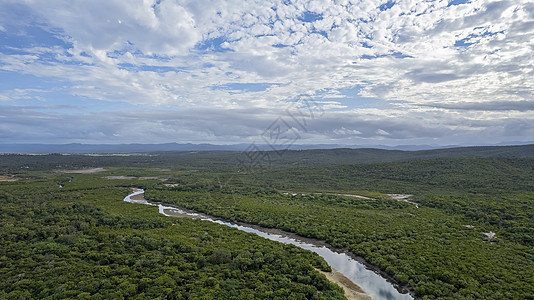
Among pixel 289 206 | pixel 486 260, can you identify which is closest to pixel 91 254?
pixel 289 206

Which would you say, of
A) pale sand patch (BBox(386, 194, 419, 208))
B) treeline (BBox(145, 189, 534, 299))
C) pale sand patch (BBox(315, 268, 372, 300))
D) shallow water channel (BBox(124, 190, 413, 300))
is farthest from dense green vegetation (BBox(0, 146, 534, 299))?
pale sand patch (BBox(386, 194, 419, 208))

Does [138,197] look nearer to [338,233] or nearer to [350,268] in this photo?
[338,233]

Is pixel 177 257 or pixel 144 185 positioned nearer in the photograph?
pixel 177 257

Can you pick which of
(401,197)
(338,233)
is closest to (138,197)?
(338,233)

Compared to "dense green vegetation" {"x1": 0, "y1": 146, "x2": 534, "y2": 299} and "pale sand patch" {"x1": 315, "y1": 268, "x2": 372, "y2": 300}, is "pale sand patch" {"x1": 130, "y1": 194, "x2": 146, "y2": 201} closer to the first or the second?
"dense green vegetation" {"x1": 0, "y1": 146, "x2": 534, "y2": 299}

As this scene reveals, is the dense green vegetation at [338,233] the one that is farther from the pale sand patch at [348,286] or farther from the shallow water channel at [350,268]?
the pale sand patch at [348,286]

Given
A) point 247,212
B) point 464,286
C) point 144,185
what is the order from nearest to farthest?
point 464,286
point 247,212
point 144,185

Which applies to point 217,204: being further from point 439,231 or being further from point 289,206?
point 439,231
